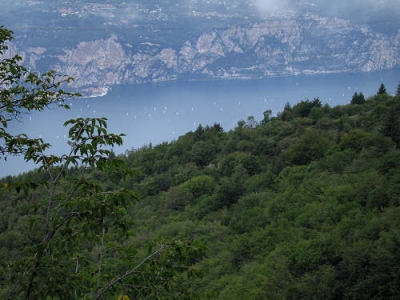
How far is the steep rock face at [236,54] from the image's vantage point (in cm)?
12925

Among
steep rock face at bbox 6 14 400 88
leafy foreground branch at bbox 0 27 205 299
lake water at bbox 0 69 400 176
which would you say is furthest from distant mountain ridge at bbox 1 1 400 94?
leafy foreground branch at bbox 0 27 205 299

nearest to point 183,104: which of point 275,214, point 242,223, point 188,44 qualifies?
point 188,44

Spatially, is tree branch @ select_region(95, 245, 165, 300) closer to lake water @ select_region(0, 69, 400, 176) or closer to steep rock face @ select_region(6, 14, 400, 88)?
lake water @ select_region(0, 69, 400, 176)

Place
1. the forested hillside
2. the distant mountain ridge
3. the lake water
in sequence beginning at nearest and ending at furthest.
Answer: the forested hillside → the lake water → the distant mountain ridge

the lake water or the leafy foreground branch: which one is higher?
the leafy foreground branch

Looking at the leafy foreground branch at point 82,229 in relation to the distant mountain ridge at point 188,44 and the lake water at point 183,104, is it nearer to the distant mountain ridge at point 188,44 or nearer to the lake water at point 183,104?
the lake water at point 183,104

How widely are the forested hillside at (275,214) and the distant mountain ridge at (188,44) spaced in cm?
9653

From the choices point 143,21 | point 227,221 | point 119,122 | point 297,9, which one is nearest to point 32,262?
point 227,221

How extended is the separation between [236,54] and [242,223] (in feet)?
427

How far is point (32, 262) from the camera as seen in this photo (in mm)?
3357

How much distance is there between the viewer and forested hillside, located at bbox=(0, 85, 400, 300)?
309 inches

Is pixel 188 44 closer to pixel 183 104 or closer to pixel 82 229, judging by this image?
pixel 183 104

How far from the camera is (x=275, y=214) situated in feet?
48.6

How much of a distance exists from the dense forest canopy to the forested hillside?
31 mm
